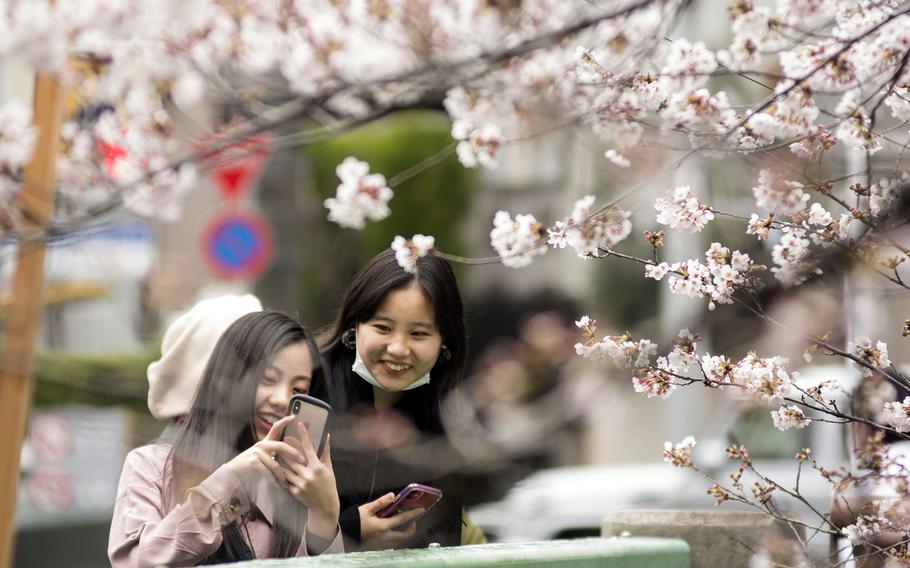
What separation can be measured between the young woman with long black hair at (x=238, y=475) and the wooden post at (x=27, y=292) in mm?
828

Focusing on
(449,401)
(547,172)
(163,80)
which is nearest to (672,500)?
(163,80)

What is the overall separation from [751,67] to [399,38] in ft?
4.29

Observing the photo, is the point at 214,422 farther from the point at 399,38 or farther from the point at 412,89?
the point at 399,38

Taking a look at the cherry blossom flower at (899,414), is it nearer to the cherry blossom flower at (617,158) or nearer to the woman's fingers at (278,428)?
the cherry blossom flower at (617,158)

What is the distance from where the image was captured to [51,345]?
756cm

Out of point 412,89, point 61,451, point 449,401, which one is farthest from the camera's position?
point 61,451

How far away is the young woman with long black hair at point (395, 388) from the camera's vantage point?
3191 millimetres

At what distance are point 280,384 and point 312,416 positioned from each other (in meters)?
0.21

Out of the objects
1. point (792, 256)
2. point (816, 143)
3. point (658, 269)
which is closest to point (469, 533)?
point (658, 269)

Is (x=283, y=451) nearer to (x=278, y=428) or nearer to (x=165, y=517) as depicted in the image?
(x=278, y=428)

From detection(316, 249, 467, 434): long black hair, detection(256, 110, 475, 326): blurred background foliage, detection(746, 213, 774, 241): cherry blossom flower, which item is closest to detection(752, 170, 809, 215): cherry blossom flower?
detection(746, 213, 774, 241): cherry blossom flower

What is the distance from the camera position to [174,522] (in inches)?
107

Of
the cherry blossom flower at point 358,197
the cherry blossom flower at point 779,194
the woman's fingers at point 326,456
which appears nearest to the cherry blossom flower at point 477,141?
the cherry blossom flower at point 358,197

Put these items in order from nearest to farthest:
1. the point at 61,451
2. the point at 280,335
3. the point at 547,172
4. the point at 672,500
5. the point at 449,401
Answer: the point at 280,335 < the point at 449,401 < the point at 672,500 < the point at 61,451 < the point at 547,172
